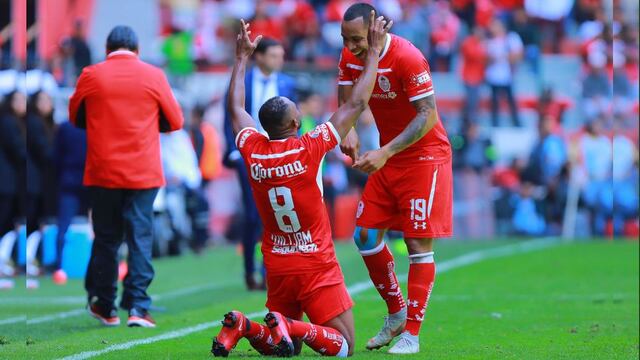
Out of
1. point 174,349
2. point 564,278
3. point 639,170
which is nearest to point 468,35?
point 639,170

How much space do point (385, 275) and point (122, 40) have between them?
2.95 metres

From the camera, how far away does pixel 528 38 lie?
87.5 ft

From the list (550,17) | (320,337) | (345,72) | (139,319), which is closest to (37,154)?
(139,319)

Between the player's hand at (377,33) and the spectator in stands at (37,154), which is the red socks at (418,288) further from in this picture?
the spectator in stands at (37,154)

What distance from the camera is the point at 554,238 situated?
21.4 meters

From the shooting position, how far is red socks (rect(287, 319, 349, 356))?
7.14m

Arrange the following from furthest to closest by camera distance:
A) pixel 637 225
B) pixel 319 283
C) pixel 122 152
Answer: pixel 637 225, pixel 122 152, pixel 319 283

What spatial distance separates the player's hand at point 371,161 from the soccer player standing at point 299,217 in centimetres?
20

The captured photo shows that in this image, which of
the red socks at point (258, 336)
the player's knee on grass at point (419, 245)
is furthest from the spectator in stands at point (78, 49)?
the red socks at point (258, 336)

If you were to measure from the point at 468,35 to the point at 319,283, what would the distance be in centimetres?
1975

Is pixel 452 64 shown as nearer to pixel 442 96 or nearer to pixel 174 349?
pixel 442 96

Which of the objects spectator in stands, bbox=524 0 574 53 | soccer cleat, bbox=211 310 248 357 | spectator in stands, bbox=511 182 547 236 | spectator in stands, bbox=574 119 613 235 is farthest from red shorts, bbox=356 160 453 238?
spectator in stands, bbox=524 0 574 53

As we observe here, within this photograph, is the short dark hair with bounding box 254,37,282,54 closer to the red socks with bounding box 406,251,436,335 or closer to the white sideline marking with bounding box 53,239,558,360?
the white sideline marking with bounding box 53,239,558,360

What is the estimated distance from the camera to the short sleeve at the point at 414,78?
309 inches
